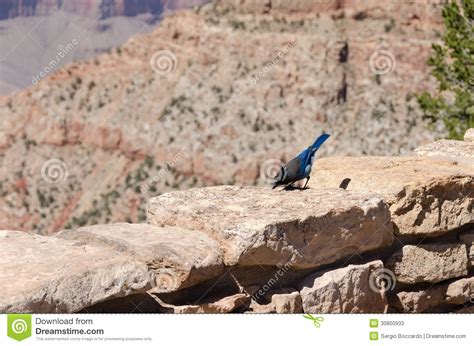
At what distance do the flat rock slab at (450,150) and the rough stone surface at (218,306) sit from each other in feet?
9.36

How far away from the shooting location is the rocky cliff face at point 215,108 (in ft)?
131

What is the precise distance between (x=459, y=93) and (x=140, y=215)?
25.3 meters

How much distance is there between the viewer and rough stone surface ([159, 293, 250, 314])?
4.29 m

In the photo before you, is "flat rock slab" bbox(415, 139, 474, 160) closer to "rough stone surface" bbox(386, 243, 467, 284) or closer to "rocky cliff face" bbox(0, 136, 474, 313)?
"rocky cliff face" bbox(0, 136, 474, 313)

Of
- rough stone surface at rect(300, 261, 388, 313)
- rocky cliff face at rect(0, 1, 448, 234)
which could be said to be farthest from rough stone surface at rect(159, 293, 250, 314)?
rocky cliff face at rect(0, 1, 448, 234)

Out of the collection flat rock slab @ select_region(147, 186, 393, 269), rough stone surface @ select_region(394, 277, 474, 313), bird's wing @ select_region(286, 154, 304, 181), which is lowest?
rough stone surface @ select_region(394, 277, 474, 313)

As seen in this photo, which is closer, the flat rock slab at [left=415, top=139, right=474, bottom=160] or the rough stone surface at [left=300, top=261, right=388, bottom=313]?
the rough stone surface at [left=300, top=261, right=388, bottom=313]

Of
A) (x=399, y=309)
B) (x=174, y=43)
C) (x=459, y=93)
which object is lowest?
(x=399, y=309)

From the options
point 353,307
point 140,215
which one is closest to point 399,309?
point 353,307

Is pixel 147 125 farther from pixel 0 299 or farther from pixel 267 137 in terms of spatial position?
pixel 0 299

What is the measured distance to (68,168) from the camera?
154 feet
